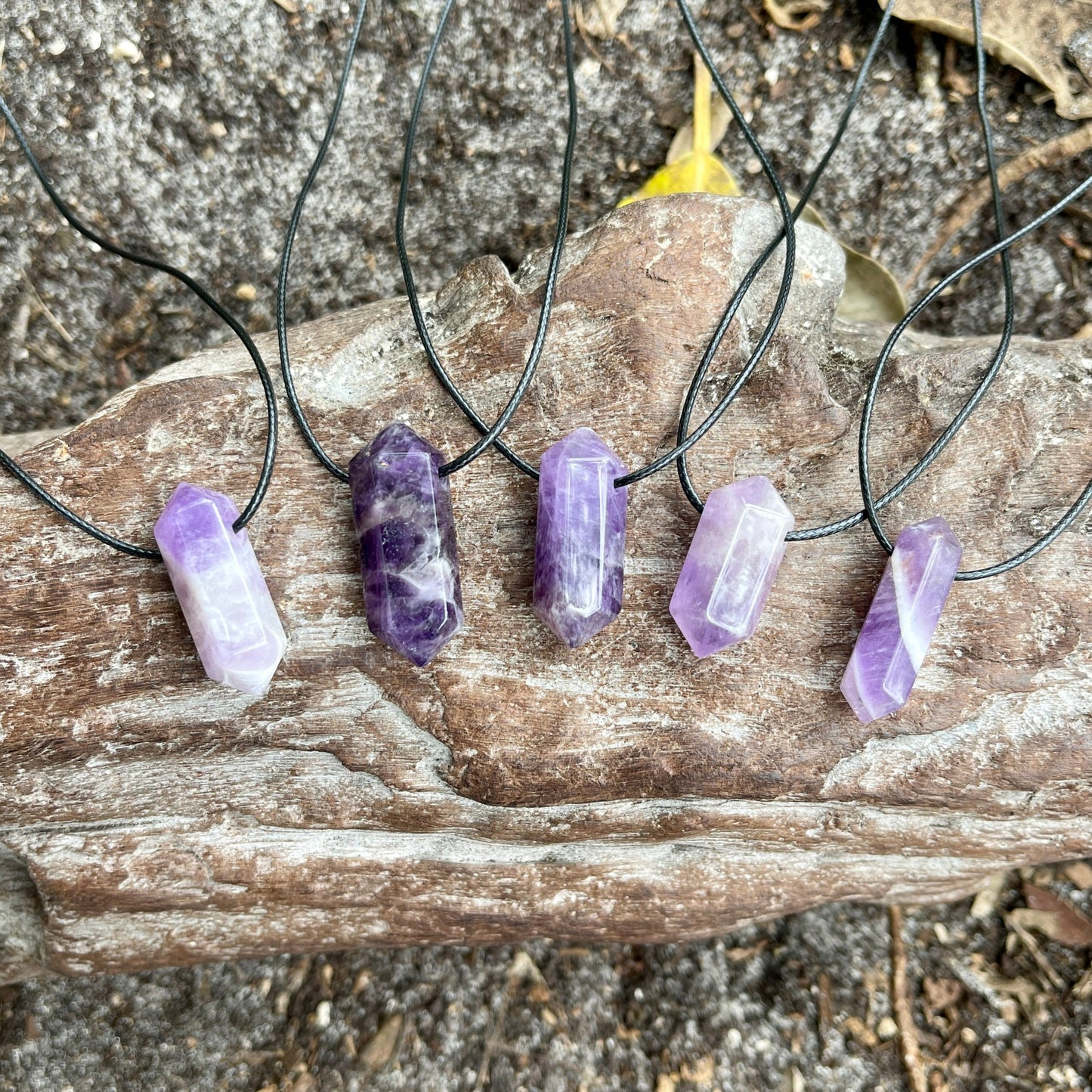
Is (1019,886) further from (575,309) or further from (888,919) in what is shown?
(575,309)

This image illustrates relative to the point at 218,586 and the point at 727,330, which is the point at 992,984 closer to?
the point at 727,330

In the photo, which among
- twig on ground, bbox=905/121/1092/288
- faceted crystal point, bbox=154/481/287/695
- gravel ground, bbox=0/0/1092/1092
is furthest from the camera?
twig on ground, bbox=905/121/1092/288

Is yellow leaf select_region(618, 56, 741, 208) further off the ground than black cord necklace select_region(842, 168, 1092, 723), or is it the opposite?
yellow leaf select_region(618, 56, 741, 208)

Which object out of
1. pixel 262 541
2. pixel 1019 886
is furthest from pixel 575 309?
pixel 1019 886

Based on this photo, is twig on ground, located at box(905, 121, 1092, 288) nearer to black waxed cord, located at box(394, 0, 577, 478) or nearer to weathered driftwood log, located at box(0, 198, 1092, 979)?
weathered driftwood log, located at box(0, 198, 1092, 979)

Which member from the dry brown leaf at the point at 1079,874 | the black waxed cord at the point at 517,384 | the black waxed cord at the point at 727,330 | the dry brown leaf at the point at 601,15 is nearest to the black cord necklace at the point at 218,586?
the black waxed cord at the point at 517,384

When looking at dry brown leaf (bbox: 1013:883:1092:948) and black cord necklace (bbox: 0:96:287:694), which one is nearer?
black cord necklace (bbox: 0:96:287:694)

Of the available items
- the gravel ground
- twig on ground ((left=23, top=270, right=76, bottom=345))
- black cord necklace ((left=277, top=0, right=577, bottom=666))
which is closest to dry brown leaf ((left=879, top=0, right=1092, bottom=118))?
the gravel ground

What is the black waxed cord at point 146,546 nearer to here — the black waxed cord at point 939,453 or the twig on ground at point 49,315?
the twig on ground at point 49,315
